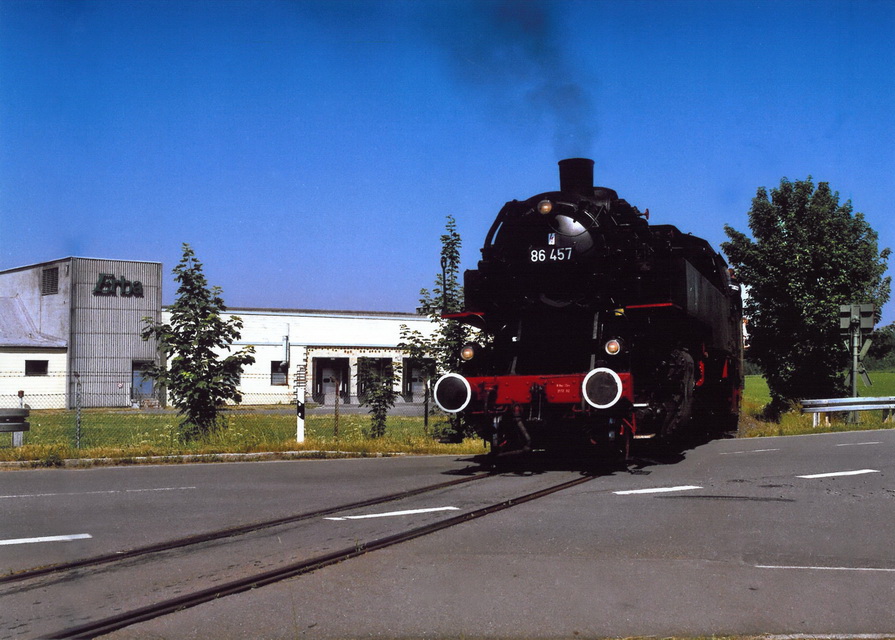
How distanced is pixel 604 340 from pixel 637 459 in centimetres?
240

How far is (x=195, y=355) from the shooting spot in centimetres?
1597

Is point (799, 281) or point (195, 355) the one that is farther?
point (799, 281)

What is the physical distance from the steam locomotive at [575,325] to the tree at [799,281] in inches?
545

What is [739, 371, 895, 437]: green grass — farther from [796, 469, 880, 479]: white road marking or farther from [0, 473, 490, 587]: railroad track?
[0, 473, 490, 587]: railroad track

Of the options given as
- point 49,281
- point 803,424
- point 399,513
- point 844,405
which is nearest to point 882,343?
point 844,405

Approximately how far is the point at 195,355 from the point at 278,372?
91.2 feet

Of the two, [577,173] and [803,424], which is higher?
[577,173]

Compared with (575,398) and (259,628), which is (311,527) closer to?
(259,628)

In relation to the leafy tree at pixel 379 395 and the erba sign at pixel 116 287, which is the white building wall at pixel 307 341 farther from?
the leafy tree at pixel 379 395

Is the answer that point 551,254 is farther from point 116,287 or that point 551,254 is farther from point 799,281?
point 116,287

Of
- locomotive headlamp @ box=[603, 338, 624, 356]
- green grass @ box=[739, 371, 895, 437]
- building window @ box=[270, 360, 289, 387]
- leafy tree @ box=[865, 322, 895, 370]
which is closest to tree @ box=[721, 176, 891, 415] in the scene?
green grass @ box=[739, 371, 895, 437]

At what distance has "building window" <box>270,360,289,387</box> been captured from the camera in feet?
142

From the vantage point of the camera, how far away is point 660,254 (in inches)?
489

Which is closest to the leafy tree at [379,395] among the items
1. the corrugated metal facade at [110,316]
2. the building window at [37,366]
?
the corrugated metal facade at [110,316]
